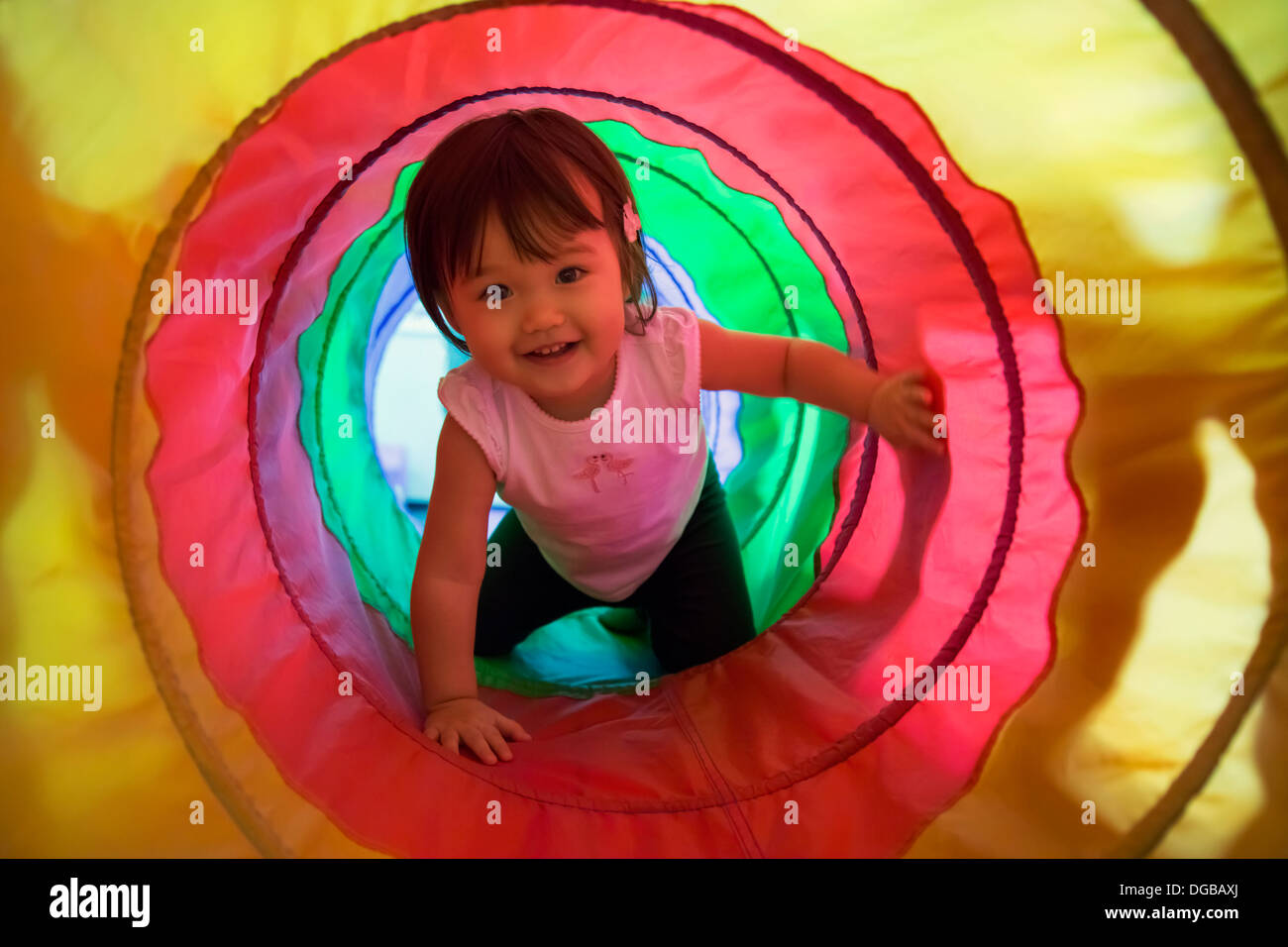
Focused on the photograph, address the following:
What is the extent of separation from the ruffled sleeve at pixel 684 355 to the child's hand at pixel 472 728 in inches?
21.8

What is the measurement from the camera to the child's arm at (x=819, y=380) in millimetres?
1487

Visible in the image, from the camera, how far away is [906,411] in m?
1.48

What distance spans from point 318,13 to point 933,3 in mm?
636

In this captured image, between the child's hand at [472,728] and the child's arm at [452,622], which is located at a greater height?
the child's arm at [452,622]

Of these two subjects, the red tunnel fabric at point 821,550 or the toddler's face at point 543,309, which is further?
the toddler's face at point 543,309

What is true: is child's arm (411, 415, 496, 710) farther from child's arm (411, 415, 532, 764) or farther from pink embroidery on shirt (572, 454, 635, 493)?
pink embroidery on shirt (572, 454, 635, 493)

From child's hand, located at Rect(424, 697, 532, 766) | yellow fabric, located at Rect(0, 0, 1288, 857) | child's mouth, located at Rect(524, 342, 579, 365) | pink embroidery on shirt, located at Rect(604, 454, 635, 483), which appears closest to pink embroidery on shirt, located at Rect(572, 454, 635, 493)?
pink embroidery on shirt, located at Rect(604, 454, 635, 483)

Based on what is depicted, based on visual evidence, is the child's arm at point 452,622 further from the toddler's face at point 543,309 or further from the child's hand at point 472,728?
the toddler's face at point 543,309

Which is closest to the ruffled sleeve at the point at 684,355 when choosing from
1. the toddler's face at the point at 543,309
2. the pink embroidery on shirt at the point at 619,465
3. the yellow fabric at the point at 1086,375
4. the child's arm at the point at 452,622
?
the pink embroidery on shirt at the point at 619,465

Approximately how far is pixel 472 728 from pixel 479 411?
1.47 ft

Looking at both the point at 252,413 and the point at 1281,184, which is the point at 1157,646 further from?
the point at 252,413

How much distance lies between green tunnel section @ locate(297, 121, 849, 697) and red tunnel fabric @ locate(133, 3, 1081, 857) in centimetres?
12
